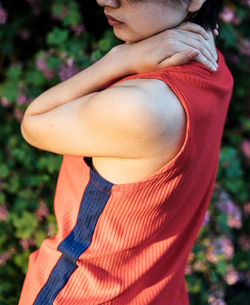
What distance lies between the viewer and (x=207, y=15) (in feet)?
2.83

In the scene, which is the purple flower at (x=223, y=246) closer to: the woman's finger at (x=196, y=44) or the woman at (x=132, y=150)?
the woman at (x=132, y=150)

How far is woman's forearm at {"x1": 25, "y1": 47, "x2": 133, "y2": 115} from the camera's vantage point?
903 millimetres

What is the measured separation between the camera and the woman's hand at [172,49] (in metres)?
0.79

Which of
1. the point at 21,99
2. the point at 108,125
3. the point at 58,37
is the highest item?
the point at 108,125

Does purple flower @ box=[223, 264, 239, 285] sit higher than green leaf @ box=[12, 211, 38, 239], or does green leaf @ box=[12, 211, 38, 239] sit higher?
green leaf @ box=[12, 211, 38, 239]

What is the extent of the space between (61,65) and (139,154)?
1.21m

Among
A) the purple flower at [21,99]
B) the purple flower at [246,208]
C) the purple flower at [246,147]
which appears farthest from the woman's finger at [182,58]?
the purple flower at [246,208]

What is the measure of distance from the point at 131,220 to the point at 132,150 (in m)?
0.19

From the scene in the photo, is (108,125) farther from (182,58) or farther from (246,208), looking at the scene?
(246,208)

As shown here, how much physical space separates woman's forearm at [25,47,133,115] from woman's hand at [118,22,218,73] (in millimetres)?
39

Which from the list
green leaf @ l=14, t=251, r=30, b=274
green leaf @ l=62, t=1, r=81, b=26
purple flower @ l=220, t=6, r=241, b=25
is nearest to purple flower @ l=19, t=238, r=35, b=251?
green leaf @ l=14, t=251, r=30, b=274

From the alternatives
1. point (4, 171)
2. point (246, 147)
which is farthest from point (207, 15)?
point (246, 147)

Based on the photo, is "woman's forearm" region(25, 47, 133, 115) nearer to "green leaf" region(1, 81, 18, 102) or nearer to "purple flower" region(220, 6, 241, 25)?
"green leaf" region(1, 81, 18, 102)

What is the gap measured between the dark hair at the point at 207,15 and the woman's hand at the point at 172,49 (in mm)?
23
